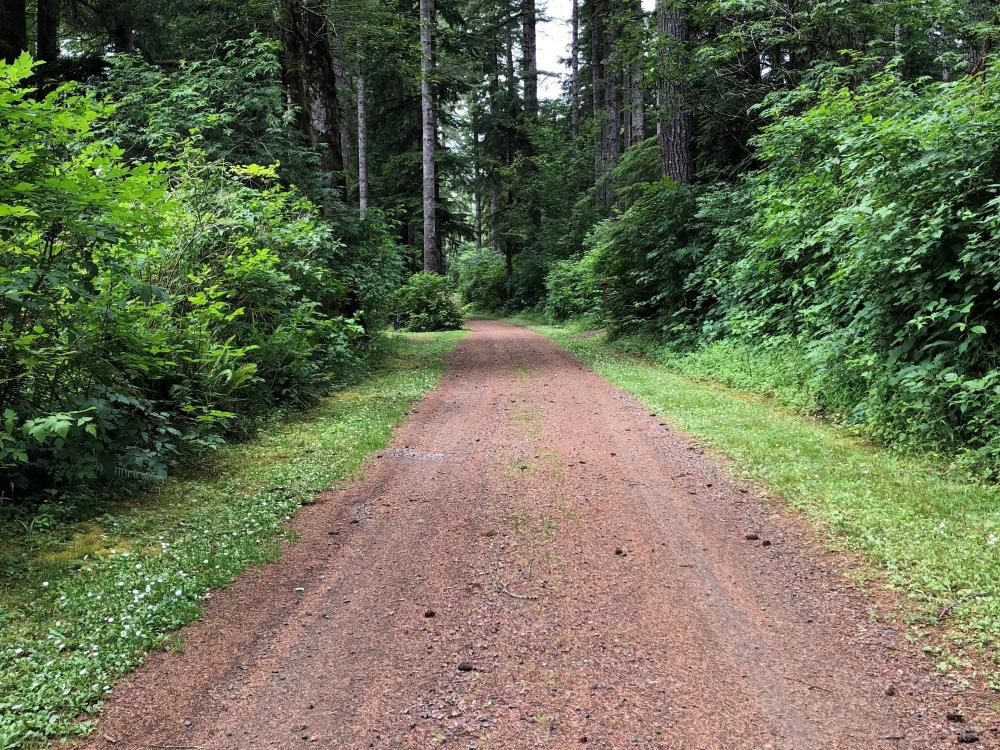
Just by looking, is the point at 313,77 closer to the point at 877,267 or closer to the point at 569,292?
the point at 877,267

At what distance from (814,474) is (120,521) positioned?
5497mm

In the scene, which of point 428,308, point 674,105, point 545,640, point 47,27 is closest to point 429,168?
point 428,308

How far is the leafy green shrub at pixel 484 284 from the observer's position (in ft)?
112

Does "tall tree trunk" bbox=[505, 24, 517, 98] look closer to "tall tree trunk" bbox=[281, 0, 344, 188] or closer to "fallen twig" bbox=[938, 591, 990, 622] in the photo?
"tall tree trunk" bbox=[281, 0, 344, 188]

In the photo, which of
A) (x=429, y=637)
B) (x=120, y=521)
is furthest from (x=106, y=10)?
(x=429, y=637)

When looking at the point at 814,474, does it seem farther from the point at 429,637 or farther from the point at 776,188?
the point at 776,188

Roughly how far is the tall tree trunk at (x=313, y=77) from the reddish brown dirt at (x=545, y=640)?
9.63m

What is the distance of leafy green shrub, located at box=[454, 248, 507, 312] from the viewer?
34156 millimetres

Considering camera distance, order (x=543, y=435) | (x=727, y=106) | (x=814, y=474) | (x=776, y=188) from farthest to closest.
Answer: (x=727, y=106), (x=776, y=188), (x=543, y=435), (x=814, y=474)

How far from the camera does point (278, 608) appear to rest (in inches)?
134

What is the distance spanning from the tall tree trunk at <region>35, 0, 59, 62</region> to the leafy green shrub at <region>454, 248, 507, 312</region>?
23.0 m

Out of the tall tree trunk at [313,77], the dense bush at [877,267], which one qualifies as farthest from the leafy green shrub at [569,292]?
the tall tree trunk at [313,77]

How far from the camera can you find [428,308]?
22703mm

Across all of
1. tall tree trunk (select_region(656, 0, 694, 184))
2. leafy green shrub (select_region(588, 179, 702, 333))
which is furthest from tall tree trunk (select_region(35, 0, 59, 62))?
tall tree trunk (select_region(656, 0, 694, 184))
